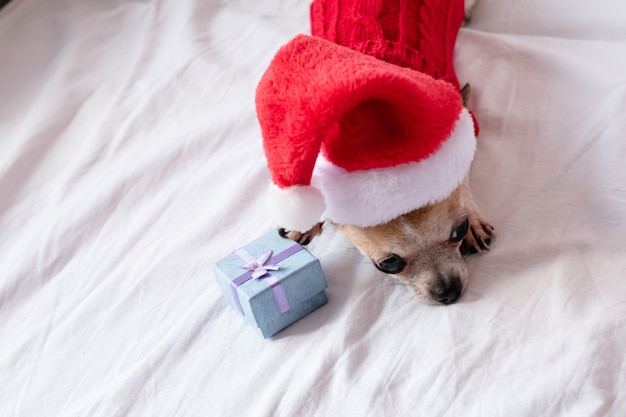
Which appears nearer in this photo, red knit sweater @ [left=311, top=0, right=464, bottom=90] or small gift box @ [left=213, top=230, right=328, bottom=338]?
small gift box @ [left=213, top=230, right=328, bottom=338]

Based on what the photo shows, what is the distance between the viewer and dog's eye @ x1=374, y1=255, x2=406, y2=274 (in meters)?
0.97

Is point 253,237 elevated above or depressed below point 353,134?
below

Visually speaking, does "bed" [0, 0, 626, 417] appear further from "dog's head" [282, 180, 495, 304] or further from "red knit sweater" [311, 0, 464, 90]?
"red knit sweater" [311, 0, 464, 90]

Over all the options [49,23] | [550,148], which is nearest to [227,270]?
[550,148]

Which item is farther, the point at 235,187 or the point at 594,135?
the point at 235,187

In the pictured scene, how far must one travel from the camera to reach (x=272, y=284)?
0.94 meters

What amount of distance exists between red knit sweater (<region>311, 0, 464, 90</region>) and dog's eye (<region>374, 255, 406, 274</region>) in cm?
32

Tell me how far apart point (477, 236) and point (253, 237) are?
1.26 ft

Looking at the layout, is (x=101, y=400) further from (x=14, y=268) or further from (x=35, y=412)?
(x=14, y=268)

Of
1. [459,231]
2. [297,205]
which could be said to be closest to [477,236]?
[459,231]

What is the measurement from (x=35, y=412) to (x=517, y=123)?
3.10 feet

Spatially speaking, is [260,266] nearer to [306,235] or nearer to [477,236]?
[306,235]

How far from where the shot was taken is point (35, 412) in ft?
3.19

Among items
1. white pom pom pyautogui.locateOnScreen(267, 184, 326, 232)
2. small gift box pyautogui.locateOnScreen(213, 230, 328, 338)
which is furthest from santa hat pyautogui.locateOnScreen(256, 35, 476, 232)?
small gift box pyautogui.locateOnScreen(213, 230, 328, 338)
